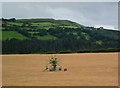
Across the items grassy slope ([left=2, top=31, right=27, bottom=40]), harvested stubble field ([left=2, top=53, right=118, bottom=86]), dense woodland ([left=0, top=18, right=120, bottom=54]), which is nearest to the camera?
harvested stubble field ([left=2, top=53, right=118, bottom=86])

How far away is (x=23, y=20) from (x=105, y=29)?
16.6 m

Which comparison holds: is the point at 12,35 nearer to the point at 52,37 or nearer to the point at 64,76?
the point at 52,37

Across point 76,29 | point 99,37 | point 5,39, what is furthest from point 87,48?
point 5,39

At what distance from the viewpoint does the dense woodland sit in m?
64.7

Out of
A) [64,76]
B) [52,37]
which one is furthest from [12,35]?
[64,76]

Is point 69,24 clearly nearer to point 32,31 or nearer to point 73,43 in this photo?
point 73,43

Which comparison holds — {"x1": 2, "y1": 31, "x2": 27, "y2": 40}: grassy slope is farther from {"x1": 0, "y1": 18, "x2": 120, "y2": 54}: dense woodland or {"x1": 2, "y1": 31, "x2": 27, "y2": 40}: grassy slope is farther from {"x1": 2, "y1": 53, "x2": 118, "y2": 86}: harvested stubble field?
{"x1": 2, "y1": 53, "x2": 118, "y2": 86}: harvested stubble field

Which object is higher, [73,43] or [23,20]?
[23,20]

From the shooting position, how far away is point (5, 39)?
60.8 meters

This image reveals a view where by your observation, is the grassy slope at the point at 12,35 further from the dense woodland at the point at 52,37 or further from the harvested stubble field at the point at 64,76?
the harvested stubble field at the point at 64,76

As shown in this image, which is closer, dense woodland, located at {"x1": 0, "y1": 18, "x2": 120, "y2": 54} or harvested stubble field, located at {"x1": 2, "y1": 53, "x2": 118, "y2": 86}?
harvested stubble field, located at {"x1": 2, "y1": 53, "x2": 118, "y2": 86}

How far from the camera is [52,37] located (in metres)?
73.0

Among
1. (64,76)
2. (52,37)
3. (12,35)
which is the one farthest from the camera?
Answer: (52,37)

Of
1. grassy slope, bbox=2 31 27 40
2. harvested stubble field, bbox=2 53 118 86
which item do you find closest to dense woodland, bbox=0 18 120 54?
grassy slope, bbox=2 31 27 40
